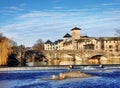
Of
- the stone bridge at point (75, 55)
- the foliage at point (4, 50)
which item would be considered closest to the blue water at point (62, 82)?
the foliage at point (4, 50)

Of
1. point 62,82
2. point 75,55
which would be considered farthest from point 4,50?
point 75,55

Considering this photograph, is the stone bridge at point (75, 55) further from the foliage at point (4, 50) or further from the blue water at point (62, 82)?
the blue water at point (62, 82)

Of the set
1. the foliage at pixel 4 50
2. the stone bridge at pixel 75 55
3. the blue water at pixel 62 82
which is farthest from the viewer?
the stone bridge at pixel 75 55

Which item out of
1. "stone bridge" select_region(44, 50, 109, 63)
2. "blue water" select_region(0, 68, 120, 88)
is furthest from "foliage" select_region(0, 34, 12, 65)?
"stone bridge" select_region(44, 50, 109, 63)

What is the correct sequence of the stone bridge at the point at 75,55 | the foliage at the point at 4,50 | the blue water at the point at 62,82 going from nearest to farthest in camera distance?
the blue water at the point at 62,82, the foliage at the point at 4,50, the stone bridge at the point at 75,55

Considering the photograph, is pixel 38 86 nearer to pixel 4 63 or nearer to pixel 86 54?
pixel 4 63

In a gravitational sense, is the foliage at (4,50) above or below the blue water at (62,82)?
above

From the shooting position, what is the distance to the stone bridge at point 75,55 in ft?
362

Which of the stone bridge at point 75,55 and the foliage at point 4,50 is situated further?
the stone bridge at point 75,55

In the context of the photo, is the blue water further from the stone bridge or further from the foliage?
the stone bridge

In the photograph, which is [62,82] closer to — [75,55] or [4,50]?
[4,50]

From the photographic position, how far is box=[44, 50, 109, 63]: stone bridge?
11044 cm

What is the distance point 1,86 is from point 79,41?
334 ft

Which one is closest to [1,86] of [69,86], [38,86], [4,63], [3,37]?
[38,86]
